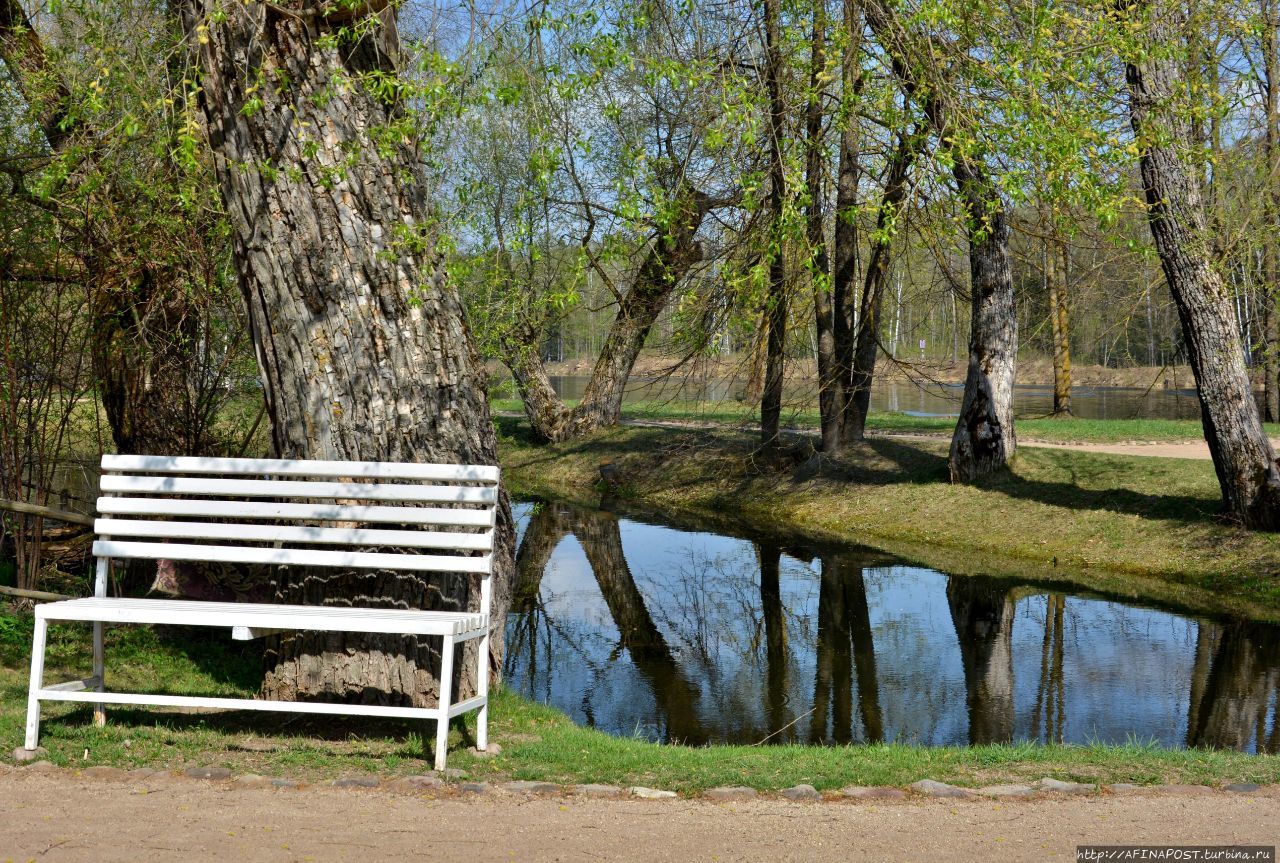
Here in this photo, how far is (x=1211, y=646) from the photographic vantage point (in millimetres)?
10164

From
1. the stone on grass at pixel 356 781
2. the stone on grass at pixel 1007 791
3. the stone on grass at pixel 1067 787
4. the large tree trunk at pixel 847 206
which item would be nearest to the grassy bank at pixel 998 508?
the large tree trunk at pixel 847 206

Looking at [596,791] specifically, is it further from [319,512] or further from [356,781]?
[319,512]

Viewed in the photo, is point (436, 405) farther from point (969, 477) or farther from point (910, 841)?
point (969, 477)

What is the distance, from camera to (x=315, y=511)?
5824 mm

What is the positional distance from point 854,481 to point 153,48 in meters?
12.4

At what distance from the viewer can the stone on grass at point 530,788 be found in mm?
4969

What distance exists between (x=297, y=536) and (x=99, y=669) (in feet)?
Answer: 3.99

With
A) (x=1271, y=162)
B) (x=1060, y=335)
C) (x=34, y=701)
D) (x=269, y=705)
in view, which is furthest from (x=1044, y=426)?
(x=34, y=701)

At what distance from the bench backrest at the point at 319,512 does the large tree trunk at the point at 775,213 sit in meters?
3.39

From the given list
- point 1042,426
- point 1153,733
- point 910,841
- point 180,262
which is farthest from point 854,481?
point 910,841

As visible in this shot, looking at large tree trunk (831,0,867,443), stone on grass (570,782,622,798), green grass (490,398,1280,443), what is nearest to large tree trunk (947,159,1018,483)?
large tree trunk (831,0,867,443)

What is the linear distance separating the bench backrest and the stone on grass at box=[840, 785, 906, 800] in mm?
1868

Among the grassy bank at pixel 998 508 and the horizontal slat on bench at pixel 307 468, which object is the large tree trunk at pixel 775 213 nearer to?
the grassy bank at pixel 998 508

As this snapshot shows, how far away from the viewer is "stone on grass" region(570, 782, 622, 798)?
194 inches
